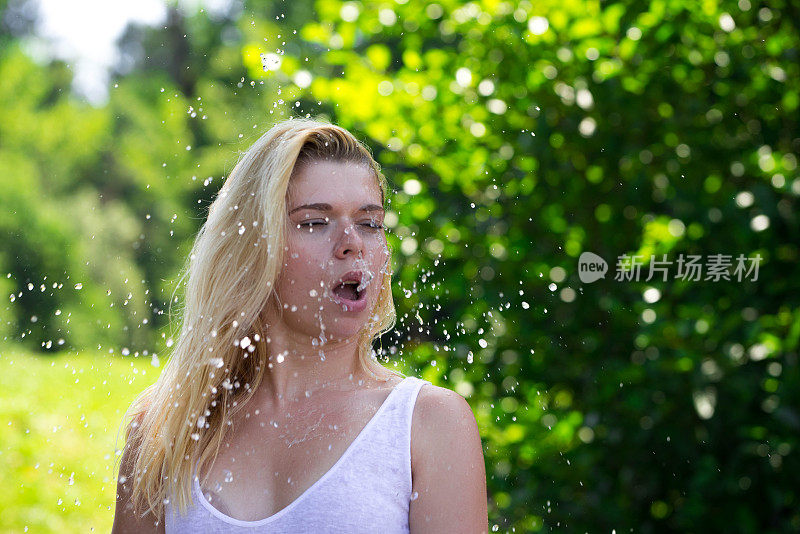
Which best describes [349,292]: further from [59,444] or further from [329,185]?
[59,444]

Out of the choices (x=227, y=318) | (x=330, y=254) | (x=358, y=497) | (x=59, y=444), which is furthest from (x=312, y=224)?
(x=59, y=444)

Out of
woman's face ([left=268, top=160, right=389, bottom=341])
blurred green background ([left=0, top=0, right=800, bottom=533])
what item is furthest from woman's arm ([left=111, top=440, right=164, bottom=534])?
blurred green background ([left=0, top=0, right=800, bottom=533])

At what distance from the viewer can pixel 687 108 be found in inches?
110

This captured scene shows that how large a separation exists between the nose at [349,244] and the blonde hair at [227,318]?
11 centimetres

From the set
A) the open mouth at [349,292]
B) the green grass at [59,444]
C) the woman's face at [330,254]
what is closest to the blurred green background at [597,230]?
the woman's face at [330,254]

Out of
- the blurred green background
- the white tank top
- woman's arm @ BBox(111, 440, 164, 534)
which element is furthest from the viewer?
the blurred green background

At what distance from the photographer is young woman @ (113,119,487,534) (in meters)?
1.48

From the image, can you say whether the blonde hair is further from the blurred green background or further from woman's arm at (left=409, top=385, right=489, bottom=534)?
the blurred green background

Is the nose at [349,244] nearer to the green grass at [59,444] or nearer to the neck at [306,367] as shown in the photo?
the neck at [306,367]

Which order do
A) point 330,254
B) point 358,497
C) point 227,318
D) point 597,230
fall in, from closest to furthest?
point 358,497 → point 330,254 → point 227,318 → point 597,230

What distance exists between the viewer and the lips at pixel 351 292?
1.56 meters

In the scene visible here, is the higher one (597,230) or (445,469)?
(445,469)

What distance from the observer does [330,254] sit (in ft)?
5.16

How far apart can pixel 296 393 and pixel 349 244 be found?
1.06ft
